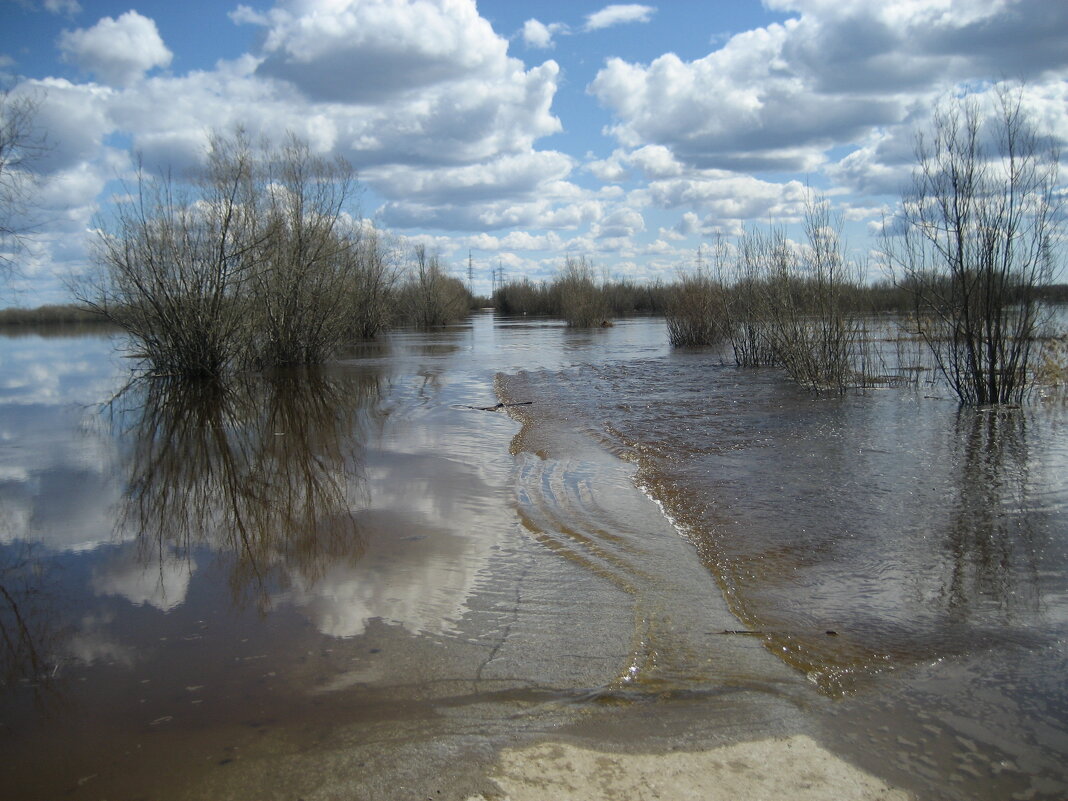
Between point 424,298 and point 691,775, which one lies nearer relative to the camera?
point 691,775

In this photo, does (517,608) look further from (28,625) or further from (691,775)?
(28,625)

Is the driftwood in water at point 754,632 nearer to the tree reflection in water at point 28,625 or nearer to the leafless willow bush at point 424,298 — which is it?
the tree reflection in water at point 28,625

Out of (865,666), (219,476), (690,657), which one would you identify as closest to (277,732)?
(690,657)

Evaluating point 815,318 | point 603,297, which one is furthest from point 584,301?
point 815,318

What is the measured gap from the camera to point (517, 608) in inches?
181

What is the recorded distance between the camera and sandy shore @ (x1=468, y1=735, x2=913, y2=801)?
2.79 m

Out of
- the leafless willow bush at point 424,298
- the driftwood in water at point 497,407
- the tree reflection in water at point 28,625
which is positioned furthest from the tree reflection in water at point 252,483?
the leafless willow bush at point 424,298

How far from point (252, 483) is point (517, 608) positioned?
4.61 m

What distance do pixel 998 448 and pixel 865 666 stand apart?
679 cm

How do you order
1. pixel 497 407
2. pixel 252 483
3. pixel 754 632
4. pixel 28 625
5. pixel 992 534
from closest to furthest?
pixel 754 632
pixel 28 625
pixel 992 534
pixel 252 483
pixel 497 407

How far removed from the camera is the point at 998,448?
9.15m

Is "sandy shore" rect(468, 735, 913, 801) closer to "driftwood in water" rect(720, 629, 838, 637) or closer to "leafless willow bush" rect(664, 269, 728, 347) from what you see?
"driftwood in water" rect(720, 629, 838, 637)

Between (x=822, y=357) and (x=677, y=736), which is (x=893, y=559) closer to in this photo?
(x=677, y=736)

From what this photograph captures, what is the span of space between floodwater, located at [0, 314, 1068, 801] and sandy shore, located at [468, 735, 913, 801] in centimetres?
10
